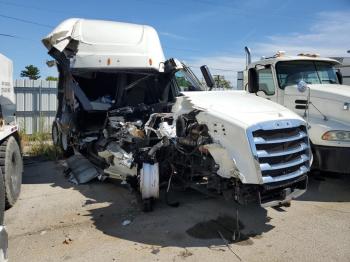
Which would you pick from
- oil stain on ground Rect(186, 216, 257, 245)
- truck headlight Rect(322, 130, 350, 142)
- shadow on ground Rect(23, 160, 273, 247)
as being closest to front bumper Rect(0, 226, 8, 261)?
shadow on ground Rect(23, 160, 273, 247)

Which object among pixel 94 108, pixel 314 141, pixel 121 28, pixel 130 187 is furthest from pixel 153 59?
pixel 314 141

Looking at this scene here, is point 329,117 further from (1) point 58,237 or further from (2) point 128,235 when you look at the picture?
(1) point 58,237

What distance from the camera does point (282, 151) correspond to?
4715 mm

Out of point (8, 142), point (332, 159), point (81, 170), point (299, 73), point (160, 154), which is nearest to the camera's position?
point (160, 154)

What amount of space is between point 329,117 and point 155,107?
3232 mm

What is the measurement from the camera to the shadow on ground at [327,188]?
6.34 m

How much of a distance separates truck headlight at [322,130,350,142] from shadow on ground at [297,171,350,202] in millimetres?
927

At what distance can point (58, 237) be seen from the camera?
185 inches

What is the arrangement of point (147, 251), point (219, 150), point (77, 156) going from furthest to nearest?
point (77, 156), point (219, 150), point (147, 251)

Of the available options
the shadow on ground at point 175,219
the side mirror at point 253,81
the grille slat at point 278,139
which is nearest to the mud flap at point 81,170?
the shadow on ground at point 175,219

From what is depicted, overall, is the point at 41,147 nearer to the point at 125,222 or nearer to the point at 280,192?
the point at 125,222

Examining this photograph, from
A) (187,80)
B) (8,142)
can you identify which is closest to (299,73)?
(187,80)

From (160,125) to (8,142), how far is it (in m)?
2.53

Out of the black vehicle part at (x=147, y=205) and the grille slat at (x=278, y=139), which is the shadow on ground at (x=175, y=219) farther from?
the grille slat at (x=278, y=139)
